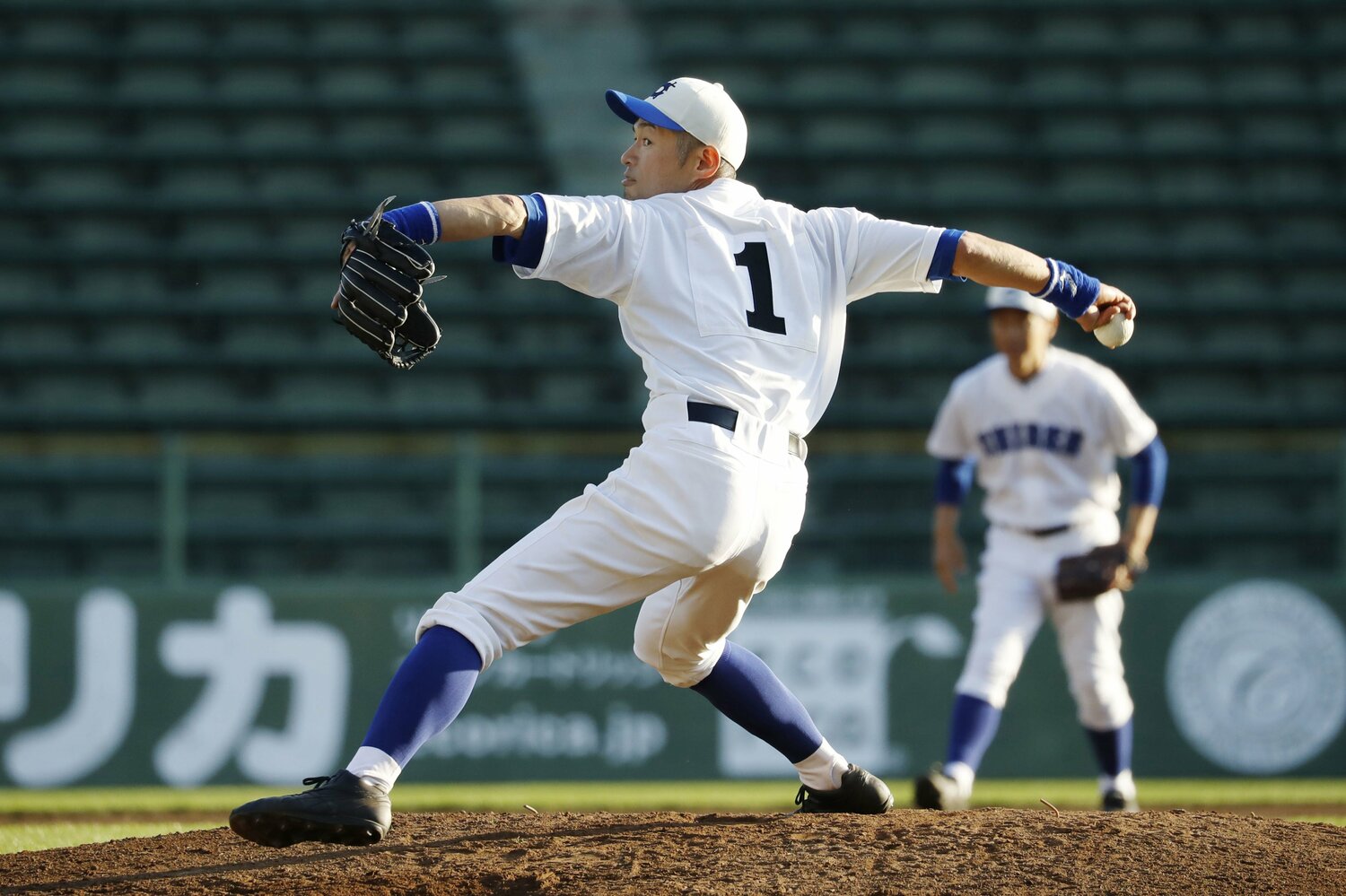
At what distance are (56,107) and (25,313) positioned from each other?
5.04ft

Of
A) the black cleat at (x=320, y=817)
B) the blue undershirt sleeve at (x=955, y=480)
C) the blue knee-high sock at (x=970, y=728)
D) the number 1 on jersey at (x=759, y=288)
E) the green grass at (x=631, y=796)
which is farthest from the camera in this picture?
the green grass at (x=631, y=796)

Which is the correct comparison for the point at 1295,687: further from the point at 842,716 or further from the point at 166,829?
the point at 166,829

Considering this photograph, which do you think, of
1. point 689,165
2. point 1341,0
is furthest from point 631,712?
point 1341,0

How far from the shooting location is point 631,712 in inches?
299

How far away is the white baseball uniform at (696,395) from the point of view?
3.33m

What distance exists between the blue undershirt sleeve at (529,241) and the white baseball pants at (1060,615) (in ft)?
9.33

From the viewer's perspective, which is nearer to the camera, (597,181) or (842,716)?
(842,716)

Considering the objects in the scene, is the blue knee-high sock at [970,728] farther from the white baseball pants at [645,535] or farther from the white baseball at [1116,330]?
the white baseball pants at [645,535]

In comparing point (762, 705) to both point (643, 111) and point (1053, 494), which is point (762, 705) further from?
point (1053, 494)

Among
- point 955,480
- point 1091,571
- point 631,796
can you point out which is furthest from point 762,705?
point 631,796

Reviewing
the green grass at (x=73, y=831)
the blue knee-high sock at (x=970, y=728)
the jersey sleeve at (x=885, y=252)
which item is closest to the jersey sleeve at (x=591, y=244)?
the jersey sleeve at (x=885, y=252)

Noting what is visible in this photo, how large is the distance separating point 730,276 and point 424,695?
42.0 inches

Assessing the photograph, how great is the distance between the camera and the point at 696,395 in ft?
11.1

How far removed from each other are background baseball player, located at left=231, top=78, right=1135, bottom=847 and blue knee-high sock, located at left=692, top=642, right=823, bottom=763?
0.20 m
